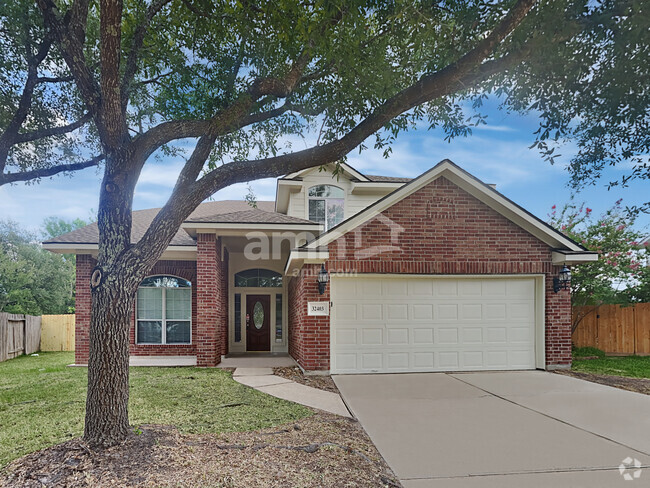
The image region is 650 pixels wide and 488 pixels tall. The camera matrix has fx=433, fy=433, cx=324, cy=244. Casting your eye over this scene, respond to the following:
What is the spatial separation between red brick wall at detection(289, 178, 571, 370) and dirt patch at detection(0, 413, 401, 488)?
4874 millimetres

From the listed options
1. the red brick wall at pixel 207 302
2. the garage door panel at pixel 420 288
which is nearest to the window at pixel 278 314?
the red brick wall at pixel 207 302

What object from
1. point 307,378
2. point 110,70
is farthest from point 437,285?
point 110,70

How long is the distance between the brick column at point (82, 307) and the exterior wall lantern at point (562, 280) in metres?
11.8

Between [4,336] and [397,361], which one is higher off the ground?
[397,361]

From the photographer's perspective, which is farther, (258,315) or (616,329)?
(616,329)

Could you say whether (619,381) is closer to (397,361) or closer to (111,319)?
(397,361)

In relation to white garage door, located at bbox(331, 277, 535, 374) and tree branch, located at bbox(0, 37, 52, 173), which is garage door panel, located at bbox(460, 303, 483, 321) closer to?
white garage door, located at bbox(331, 277, 535, 374)

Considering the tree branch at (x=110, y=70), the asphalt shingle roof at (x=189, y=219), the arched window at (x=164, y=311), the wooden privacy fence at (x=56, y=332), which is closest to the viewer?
the tree branch at (x=110, y=70)

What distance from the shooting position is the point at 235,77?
746cm

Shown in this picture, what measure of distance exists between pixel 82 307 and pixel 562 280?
12.2 metres

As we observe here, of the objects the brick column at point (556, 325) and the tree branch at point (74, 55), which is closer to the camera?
the tree branch at point (74, 55)

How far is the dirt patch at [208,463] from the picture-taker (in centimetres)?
379

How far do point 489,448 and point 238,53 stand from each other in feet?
22.8

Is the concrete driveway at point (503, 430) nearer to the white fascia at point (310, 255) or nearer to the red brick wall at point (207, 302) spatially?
the white fascia at point (310, 255)
